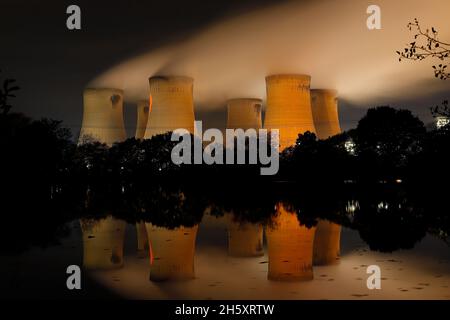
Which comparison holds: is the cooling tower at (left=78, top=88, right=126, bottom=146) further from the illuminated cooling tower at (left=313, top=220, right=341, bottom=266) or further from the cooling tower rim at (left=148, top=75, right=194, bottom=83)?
the illuminated cooling tower at (left=313, top=220, right=341, bottom=266)

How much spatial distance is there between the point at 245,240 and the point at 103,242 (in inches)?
97.8

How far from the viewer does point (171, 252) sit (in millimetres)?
9234

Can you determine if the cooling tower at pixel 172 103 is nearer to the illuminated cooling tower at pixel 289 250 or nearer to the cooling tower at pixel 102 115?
the cooling tower at pixel 102 115

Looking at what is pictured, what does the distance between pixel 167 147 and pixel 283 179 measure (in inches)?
449

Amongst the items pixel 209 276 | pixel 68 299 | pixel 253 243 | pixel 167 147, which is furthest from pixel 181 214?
pixel 167 147

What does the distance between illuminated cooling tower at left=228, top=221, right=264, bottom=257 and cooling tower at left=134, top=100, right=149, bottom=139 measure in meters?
49.3

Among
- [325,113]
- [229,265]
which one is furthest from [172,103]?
[229,265]

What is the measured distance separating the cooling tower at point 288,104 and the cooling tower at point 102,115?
1476 centimetres

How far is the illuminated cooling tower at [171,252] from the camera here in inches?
291

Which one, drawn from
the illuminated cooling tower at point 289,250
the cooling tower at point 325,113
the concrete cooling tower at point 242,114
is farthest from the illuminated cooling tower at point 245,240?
the cooling tower at point 325,113

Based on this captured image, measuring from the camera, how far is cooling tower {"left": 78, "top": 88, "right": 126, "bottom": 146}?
49.5 meters

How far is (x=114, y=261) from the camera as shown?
27.8 feet

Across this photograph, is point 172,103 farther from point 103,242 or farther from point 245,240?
point 245,240

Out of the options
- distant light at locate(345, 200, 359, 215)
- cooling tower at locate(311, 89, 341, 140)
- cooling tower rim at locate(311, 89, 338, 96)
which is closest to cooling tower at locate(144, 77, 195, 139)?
cooling tower at locate(311, 89, 341, 140)
